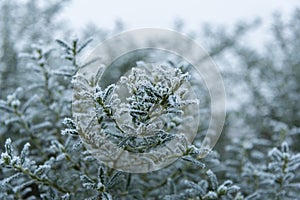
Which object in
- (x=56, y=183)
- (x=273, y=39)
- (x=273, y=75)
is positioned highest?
(x=273, y=39)

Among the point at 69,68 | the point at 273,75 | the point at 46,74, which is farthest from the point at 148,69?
the point at 273,75

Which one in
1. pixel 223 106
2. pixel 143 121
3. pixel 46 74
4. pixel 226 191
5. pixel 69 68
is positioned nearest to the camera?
pixel 143 121

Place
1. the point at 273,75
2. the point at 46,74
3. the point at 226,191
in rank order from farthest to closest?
the point at 273,75 → the point at 46,74 → the point at 226,191

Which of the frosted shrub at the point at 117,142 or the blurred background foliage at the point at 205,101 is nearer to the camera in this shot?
the frosted shrub at the point at 117,142

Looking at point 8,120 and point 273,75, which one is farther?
point 273,75

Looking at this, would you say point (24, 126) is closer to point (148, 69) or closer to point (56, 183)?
point (56, 183)

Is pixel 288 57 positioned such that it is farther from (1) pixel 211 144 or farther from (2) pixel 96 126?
(2) pixel 96 126

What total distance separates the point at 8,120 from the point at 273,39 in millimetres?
1273

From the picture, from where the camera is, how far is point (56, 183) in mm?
1053

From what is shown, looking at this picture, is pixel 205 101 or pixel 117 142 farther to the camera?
pixel 205 101

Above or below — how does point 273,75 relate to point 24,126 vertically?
above

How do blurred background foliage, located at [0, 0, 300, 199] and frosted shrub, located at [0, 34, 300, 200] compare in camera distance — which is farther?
blurred background foliage, located at [0, 0, 300, 199]

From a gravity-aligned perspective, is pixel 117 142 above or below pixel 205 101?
A: below

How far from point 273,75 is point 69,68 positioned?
107 cm
